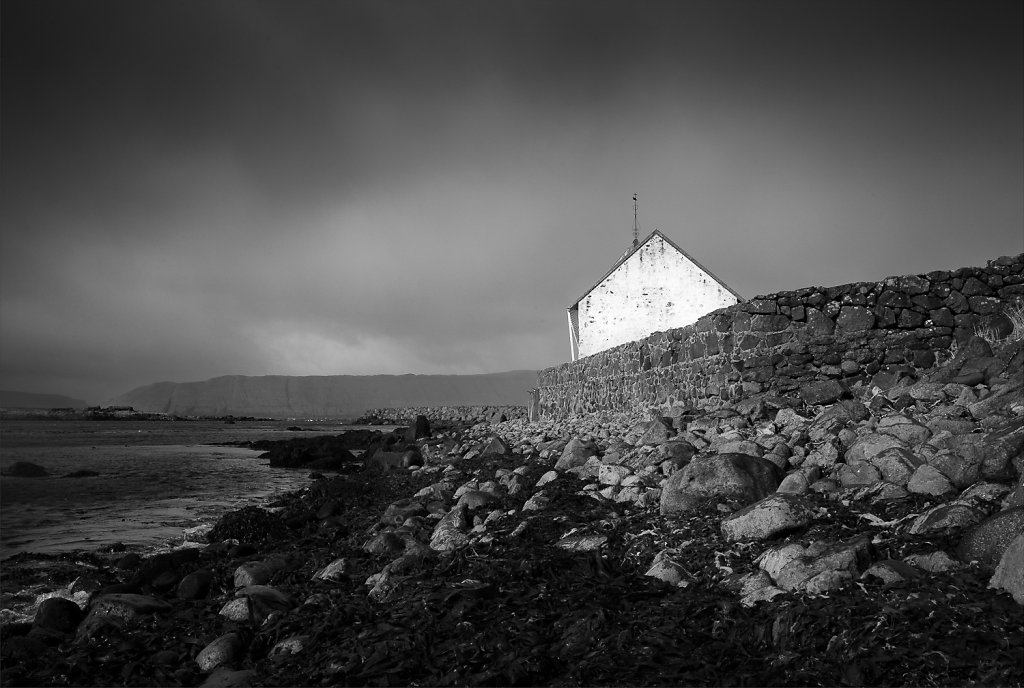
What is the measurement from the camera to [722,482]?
5711 millimetres

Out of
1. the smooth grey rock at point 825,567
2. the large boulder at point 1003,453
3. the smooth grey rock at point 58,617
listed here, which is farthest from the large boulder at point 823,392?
the smooth grey rock at point 58,617

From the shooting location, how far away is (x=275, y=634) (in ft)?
15.7

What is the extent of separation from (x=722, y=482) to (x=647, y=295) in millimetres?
18052

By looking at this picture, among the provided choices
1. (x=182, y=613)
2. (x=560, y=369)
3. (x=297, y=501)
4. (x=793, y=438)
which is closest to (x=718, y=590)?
(x=793, y=438)

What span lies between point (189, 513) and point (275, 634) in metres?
9.10

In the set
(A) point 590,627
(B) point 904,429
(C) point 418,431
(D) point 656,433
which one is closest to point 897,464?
(B) point 904,429

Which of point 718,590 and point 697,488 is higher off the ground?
point 697,488

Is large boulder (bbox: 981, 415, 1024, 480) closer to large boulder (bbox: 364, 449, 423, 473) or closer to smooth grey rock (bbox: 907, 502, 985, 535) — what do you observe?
smooth grey rock (bbox: 907, 502, 985, 535)

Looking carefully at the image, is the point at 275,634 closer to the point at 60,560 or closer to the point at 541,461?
the point at 60,560

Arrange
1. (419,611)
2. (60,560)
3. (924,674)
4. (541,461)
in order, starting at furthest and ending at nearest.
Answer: (541,461), (60,560), (419,611), (924,674)

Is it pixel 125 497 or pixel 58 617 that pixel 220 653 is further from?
pixel 125 497

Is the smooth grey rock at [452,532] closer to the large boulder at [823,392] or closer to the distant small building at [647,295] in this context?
the large boulder at [823,392]

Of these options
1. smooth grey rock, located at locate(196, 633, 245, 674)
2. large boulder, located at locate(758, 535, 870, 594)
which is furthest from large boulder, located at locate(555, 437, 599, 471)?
smooth grey rock, located at locate(196, 633, 245, 674)

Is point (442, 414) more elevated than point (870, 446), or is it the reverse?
point (870, 446)
